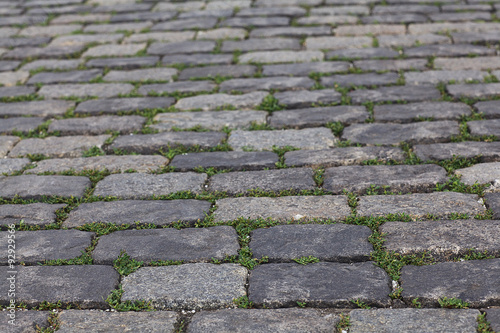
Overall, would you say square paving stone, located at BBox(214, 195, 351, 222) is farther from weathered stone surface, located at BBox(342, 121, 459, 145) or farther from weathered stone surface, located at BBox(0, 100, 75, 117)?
weathered stone surface, located at BBox(0, 100, 75, 117)

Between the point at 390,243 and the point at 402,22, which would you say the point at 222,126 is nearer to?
the point at 390,243

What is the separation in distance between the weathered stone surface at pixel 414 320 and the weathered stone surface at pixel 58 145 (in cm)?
204

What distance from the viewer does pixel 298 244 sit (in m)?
2.49

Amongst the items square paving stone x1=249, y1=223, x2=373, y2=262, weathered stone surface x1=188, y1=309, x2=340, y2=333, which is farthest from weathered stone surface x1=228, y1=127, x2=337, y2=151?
weathered stone surface x1=188, y1=309, x2=340, y2=333

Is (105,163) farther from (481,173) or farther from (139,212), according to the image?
(481,173)

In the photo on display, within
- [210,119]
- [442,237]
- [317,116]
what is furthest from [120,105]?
[442,237]

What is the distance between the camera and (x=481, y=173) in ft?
9.64

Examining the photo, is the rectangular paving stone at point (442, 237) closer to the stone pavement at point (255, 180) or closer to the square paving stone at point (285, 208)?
the stone pavement at point (255, 180)

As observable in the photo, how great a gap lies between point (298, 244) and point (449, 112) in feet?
5.43

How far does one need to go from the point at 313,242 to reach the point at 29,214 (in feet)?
4.49

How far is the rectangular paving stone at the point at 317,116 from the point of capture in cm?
362

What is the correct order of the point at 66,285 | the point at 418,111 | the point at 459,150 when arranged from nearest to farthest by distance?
1. the point at 66,285
2. the point at 459,150
3. the point at 418,111

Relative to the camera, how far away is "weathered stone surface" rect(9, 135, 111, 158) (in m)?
3.44

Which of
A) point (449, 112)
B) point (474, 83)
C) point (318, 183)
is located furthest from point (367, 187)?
point (474, 83)
